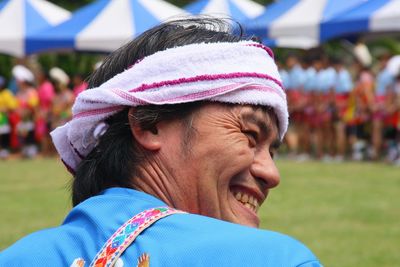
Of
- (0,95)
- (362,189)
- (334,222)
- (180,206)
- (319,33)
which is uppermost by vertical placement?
(180,206)

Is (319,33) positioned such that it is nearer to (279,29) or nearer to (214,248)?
(279,29)

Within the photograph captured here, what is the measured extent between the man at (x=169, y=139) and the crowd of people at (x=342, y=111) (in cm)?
1330

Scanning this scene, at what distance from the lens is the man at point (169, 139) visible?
166 centimetres

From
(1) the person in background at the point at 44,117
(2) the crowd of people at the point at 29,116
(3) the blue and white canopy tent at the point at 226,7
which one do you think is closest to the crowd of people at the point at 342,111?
(3) the blue and white canopy tent at the point at 226,7

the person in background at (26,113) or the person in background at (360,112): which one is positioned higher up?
the person in background at (360,112)

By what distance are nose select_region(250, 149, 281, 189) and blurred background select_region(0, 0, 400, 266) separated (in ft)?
16.6

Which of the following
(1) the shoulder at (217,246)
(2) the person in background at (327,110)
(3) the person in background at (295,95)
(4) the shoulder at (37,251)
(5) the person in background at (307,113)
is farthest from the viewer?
(3) the person in background at (295,95)

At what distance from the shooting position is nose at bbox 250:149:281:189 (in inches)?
72.9

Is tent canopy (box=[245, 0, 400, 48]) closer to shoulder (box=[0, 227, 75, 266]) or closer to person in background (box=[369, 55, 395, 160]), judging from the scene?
person in background (box=[369, 55, 395, 160])

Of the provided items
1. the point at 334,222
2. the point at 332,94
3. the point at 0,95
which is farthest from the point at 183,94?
the point at 0,95

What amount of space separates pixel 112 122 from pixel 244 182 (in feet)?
0.99

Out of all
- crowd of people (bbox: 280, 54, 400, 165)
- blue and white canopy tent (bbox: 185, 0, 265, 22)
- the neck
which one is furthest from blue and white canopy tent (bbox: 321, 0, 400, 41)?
the neck

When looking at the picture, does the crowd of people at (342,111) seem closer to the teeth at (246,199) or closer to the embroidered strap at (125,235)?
the teeth at (246,199)

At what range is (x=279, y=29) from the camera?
1155 cm
